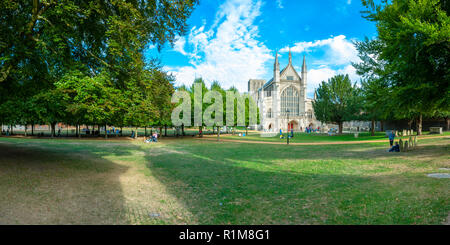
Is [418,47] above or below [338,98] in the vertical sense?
below

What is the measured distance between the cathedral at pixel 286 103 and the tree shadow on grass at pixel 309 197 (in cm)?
7672

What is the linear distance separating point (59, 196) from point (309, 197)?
7.57 meters

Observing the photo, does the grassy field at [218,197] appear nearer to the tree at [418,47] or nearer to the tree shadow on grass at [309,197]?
the tree shadow on grass at [309,197]

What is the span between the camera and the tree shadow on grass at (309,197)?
16.1 feet

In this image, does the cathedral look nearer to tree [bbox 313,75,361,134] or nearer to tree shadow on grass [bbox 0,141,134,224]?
tree [bbox 313,75,361,134]

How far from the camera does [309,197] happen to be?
643 centimetres

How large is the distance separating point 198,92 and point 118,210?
3075 centimetres

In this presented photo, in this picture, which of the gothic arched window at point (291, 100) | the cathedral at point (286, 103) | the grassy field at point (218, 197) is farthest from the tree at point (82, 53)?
the gothic arched window at point (291, 100)

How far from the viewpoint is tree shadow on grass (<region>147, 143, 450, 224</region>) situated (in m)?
4.90

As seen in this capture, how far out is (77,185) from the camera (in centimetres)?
751

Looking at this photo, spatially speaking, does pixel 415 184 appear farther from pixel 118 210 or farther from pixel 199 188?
pixel 118 210

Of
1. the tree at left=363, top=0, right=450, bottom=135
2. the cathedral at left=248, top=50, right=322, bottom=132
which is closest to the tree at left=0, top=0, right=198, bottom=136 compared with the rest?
the tree at left=363, top=0, right=450, bottom=135

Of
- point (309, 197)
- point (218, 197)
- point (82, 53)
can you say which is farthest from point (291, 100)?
point (218, 197)

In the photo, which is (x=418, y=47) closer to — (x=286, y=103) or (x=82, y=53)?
(x=82, y=53)
